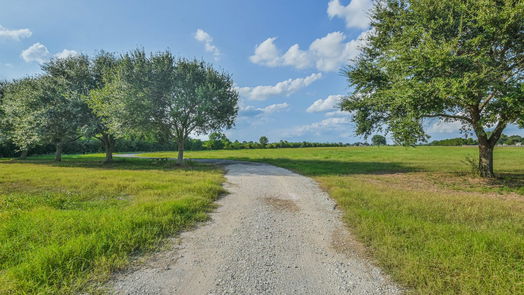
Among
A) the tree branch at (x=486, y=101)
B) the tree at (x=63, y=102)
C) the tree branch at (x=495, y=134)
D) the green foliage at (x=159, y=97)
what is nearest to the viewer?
the tree branch at (x=486, y=101)

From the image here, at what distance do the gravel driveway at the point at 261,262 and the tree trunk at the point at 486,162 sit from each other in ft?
47.0

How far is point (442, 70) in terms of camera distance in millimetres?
10359

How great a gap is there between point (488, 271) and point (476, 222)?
143 inches

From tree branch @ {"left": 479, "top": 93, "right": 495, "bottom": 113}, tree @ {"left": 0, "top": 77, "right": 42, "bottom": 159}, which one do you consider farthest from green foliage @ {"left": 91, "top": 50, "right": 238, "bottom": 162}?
tree branch @ {"left": 479, "top": 93, "right": 495, "bottom": 113}

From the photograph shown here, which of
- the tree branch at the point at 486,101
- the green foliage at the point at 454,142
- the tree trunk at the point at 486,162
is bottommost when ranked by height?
the tree trunk at the point at 486,162

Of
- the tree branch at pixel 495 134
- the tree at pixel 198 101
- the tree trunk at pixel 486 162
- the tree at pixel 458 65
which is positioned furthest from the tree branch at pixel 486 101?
the tree at pixel 198 101

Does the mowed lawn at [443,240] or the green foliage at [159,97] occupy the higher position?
the green foliage at [159,97]

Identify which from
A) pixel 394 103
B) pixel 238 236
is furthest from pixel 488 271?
pixel 394 103

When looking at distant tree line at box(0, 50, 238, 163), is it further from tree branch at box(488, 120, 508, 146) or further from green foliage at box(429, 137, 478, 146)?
green foliage at box(429, 137, 478, 146)

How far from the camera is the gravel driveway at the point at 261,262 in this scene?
10.1 ft

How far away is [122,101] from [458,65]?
2340 cm

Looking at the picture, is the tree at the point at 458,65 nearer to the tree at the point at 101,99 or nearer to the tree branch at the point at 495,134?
the tree branch at the point at 495,134

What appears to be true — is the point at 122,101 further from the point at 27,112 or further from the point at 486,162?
the point at 486,162

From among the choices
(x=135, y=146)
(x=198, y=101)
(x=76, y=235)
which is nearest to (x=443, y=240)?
(x=76, y=235)
